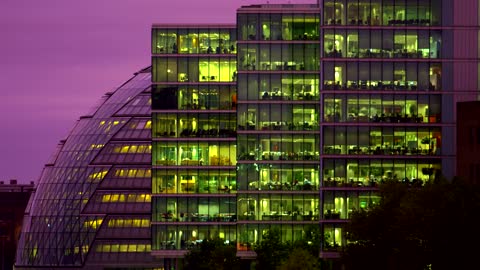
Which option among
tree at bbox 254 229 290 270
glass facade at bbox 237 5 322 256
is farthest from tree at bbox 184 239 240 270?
tree at bbox 254 229 290 270

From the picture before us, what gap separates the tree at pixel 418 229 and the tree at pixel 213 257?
2917 cm

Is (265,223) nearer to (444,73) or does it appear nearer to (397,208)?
(444,73)

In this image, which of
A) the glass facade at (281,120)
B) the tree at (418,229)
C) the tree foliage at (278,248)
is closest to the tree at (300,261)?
the tree at (418,229)

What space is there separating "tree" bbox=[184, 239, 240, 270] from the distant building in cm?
2876

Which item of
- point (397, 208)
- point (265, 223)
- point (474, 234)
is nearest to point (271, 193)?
point (265, 223)

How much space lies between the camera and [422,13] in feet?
589

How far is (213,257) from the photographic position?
188250mm

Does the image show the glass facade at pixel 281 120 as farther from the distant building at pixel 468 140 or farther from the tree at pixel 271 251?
the distant building at pixel 468 140

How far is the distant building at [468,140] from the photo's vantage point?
166625 millimetres

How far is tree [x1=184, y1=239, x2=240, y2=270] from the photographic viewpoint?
188 metres

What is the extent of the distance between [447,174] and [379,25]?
50.0 feet

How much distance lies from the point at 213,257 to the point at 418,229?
48773 mm

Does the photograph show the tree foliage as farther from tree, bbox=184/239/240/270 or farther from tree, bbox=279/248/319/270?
tree, bbox=184/239/240/270

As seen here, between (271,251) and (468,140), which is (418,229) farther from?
(271,251)
